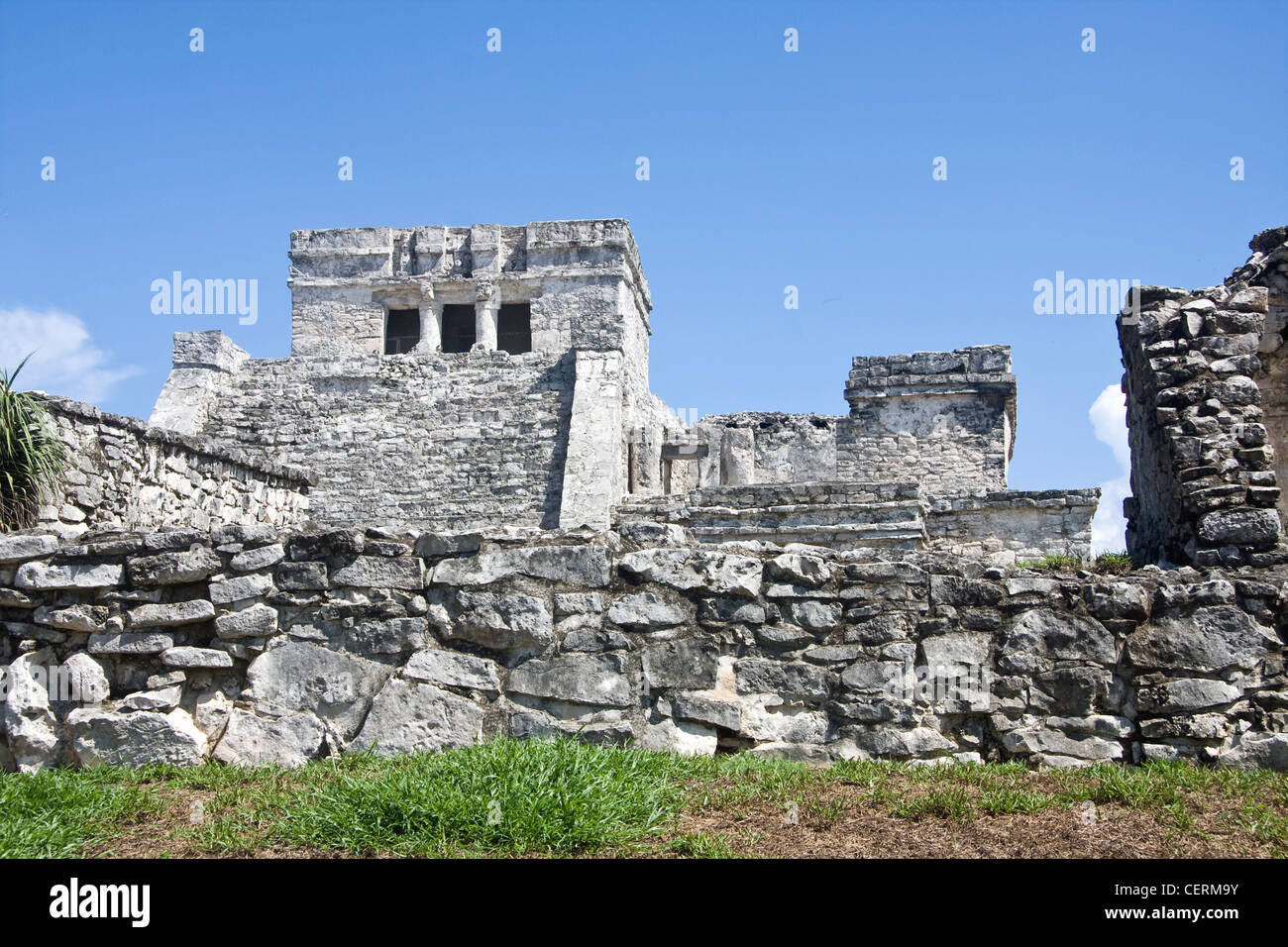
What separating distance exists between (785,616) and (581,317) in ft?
60.3

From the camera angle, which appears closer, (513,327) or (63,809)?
(63,809)

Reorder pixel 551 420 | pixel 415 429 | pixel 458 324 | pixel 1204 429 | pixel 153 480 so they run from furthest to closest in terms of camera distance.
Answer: pixel 458 324 < pixel 415 429 < pixel 551 420 < pixel 153 480 < pixel 1204 429

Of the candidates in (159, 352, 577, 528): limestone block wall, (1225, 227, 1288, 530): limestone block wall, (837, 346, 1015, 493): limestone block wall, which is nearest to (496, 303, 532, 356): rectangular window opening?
(159, 352, 577, 528): limestone block wall

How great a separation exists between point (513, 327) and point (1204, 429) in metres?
19.5

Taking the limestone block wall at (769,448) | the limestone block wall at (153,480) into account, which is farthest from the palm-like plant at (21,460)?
the limestone block wall at (769,448)

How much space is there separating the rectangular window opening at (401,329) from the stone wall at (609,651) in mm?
19466

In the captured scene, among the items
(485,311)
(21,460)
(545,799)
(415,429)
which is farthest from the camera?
(485,311)

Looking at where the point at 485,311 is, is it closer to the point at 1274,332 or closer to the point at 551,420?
the point at 551,420

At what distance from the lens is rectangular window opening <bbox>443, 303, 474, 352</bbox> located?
2431 centimetres

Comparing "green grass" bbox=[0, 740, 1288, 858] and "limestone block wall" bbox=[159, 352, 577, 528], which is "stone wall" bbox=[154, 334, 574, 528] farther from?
"green grass" bbox=[0, 740, 1288, 858]

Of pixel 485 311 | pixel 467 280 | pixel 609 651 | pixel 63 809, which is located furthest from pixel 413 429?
pixel 63 809

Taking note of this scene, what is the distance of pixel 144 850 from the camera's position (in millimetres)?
3557

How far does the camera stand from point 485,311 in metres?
23.0

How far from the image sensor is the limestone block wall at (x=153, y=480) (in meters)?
7.46
